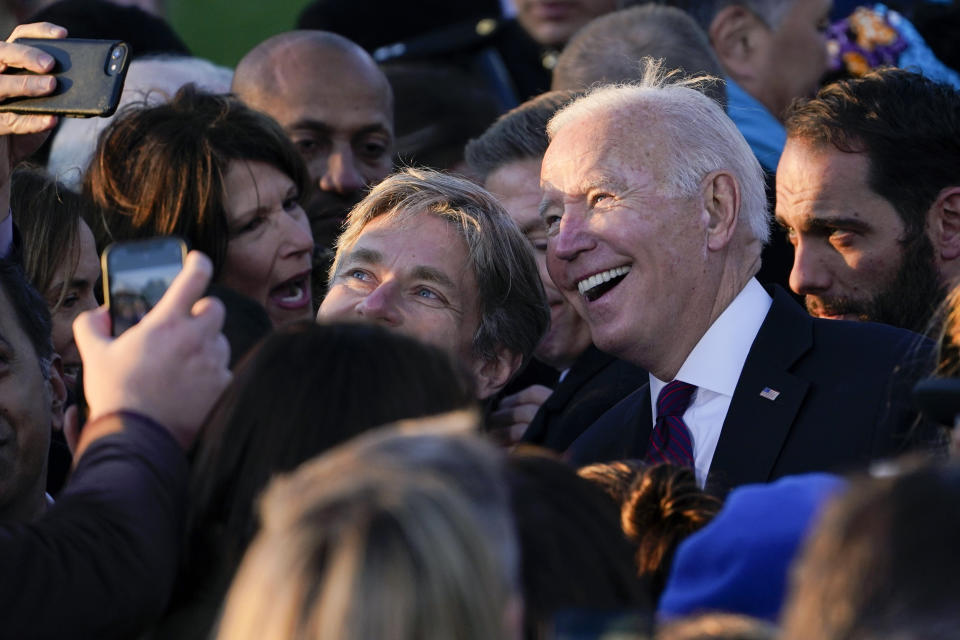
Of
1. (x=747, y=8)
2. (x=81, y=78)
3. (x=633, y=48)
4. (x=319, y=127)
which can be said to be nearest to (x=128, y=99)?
(x=319, y=127)

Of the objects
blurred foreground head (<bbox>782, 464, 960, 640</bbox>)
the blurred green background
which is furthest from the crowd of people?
the blurred green background

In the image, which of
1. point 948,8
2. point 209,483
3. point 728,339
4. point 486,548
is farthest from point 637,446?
point 948,8

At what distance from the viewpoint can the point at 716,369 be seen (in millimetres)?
3576

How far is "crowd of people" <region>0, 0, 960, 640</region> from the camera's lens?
146 cm

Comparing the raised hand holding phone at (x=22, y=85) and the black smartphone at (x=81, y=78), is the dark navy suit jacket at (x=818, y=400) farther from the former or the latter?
the raised hand holding phone at (x=22, y=85)

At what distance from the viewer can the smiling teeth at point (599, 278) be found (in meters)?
3.74

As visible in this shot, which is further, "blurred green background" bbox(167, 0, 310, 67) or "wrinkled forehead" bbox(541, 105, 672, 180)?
"blurred green background" bbox(167, 0, 310, 67)

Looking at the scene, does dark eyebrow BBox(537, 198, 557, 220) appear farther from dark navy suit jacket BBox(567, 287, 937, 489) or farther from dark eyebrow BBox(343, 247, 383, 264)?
dark navy suit jacket BBox(567, 287, 937, 489)

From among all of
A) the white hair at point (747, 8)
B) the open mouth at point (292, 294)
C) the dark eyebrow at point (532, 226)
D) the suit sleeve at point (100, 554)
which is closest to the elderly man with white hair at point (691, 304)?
the dark eyebrow at point (532, 226)

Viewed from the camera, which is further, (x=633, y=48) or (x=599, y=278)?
(x=633, y=48)

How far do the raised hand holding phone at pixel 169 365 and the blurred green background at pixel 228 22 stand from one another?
32.2 feet

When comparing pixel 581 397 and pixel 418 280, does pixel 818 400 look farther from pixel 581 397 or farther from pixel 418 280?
→ pixel 418 280

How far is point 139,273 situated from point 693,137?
6.17 feet

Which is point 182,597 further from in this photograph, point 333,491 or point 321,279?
point 321,279
